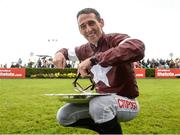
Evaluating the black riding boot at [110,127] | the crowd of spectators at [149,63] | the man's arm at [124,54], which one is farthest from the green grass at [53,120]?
the crowd of spectators at [149,63]

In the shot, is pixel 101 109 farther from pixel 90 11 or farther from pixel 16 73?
pixel 16 73

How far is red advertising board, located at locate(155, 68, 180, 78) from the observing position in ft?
136

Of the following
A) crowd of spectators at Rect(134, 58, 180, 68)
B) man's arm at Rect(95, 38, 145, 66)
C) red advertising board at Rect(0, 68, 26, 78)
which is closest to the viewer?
man's arm at Rect(95, 38, 145, 66)

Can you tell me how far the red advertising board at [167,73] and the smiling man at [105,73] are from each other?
119 ft

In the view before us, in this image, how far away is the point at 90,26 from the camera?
193 inches

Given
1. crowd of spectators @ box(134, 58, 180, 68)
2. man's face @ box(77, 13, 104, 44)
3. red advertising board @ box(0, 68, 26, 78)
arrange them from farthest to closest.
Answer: crowd of spectators @ box(134, 58, 180, 68) < red advertising board @ box(0, 68, 26, 78) < man's face @ box(77, 13, 104, 44)

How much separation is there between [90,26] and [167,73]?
123 feet

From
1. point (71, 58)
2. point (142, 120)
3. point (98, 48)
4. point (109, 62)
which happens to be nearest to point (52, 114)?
point (142, 120)

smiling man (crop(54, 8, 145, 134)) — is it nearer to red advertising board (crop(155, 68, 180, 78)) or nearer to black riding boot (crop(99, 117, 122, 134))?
black riding boot (crop(99, 117, 122, 134))

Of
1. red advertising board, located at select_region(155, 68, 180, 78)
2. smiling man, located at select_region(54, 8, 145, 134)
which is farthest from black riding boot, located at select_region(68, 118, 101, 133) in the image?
red advertising board, located at select_region(155, 68, 180, 78)

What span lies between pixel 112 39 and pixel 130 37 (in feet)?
1.18

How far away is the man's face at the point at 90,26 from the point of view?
490 cm

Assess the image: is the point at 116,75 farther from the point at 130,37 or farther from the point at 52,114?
the point at 52,114

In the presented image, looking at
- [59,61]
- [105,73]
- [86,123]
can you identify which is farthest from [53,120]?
[105,73]
